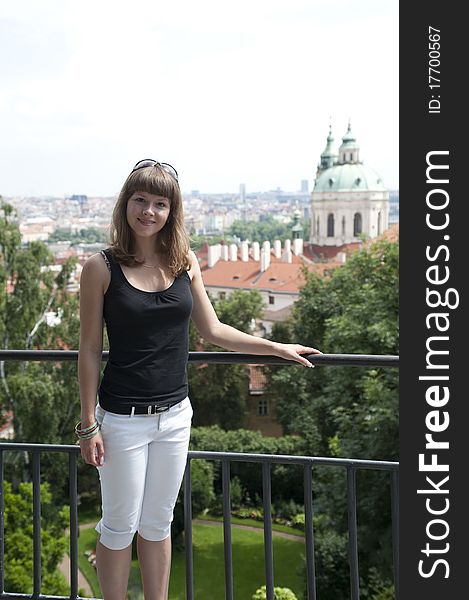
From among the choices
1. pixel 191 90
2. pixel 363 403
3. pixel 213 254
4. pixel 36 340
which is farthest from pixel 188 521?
pixel 191 90

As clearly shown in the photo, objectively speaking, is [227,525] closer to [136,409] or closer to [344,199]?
[136,409]

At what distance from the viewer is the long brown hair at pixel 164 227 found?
6.01 feet

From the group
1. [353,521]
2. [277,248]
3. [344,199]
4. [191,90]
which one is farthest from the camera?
[344,199]

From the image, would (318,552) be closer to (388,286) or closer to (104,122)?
(388,286)

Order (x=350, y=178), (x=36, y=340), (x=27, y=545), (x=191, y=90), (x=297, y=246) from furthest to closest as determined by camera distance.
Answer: (x=350, y=178), (x=191, y=90), (x=297, y=246), (x=36, y=340), (x=27, y=545)

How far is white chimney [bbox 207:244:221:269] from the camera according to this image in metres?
44.6

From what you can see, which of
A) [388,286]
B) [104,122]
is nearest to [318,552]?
[388,286]

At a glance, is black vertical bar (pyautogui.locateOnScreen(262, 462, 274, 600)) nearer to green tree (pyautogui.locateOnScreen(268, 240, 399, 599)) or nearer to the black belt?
the black belt

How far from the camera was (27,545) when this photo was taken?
13289mm

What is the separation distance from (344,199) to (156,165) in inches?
2014

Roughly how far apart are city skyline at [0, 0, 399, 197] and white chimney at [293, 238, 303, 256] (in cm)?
604

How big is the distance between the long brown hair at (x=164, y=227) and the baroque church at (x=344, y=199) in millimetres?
49219

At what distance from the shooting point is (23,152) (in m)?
47.8

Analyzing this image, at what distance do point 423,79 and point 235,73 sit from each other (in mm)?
50248
